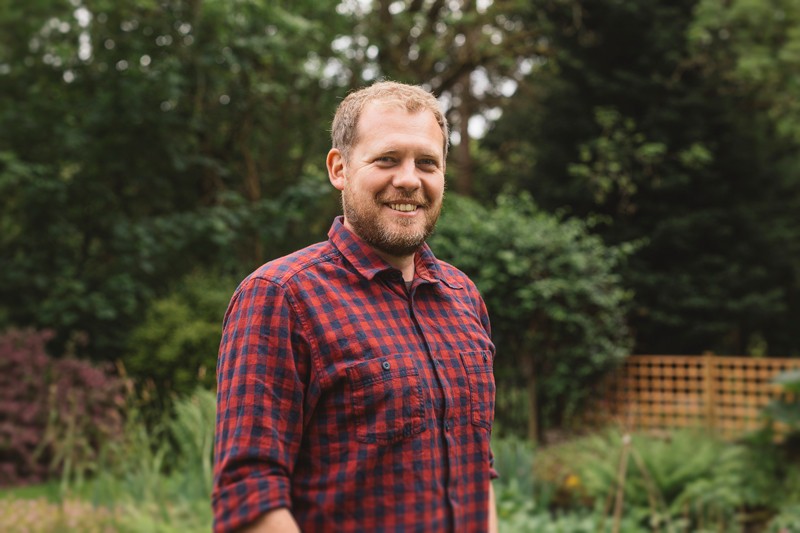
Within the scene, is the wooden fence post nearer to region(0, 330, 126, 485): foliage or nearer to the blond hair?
region(0, 330, 126, 485): foliage

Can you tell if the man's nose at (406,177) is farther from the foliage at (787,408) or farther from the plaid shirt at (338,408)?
the foliage at (787,408)

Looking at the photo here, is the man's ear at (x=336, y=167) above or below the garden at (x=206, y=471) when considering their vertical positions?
above

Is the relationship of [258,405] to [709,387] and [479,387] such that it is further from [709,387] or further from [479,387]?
[709,387]

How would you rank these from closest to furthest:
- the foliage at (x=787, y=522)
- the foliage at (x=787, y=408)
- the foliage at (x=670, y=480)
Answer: the foliage at (x=787, y=522)
the foliage at (x=670, y=480)
the foliage at (x=787, y=408)

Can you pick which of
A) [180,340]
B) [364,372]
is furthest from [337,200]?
[364,372]

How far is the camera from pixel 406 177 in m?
1.50

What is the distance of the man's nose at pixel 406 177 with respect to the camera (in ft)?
4.91

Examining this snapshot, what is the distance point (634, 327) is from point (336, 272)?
936 cm

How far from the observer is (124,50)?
845 centimetres

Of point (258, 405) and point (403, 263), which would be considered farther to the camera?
point (403, 263)

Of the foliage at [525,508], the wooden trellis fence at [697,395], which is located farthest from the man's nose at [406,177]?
the wooden trellis fence at [697,395]

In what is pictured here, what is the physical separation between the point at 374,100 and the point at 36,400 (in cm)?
647

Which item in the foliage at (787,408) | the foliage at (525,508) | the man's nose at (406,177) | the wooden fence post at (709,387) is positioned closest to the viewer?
the man's nose at (406,177)

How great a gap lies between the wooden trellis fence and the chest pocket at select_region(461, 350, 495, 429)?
A: 7.01 meters
